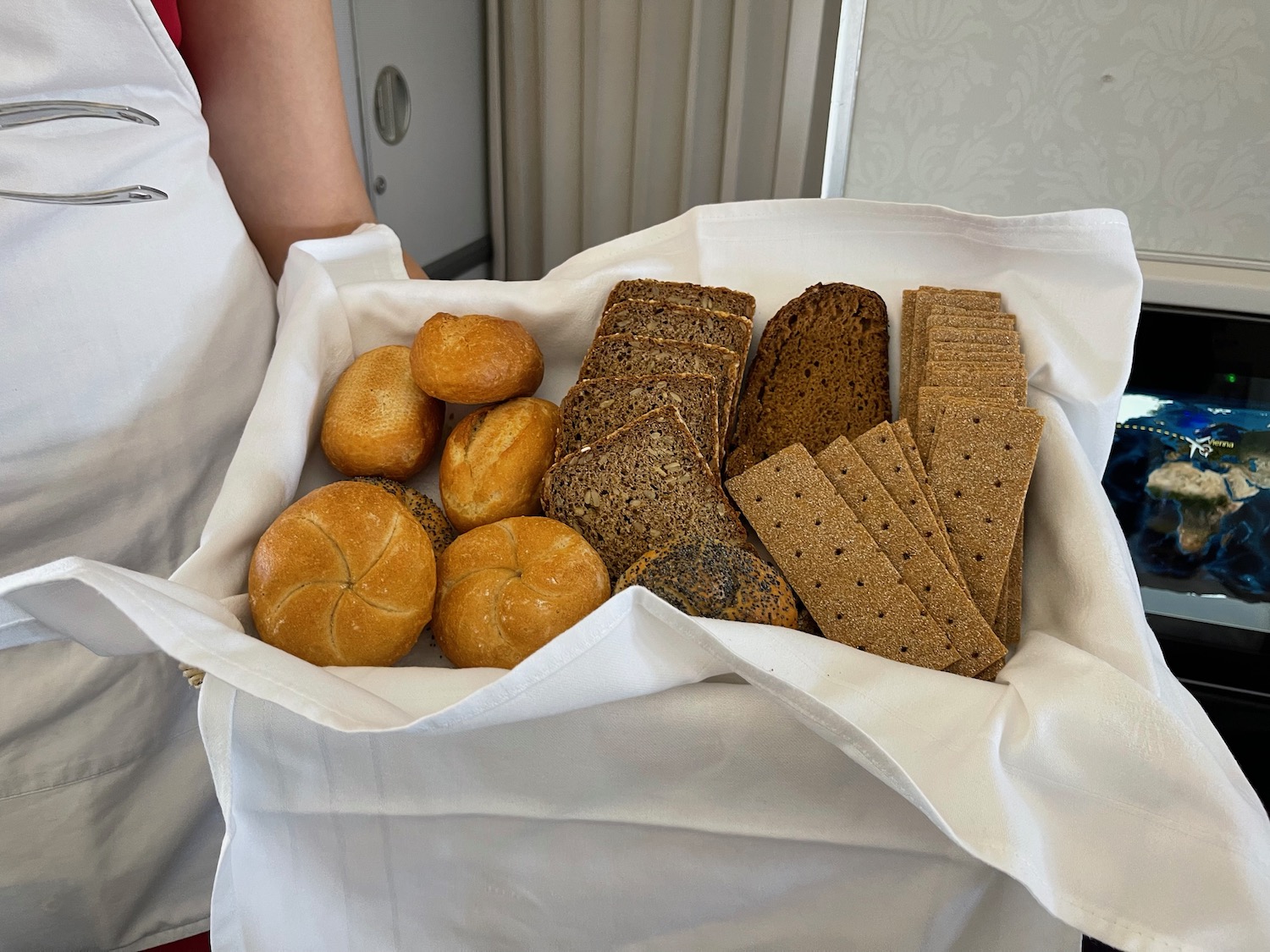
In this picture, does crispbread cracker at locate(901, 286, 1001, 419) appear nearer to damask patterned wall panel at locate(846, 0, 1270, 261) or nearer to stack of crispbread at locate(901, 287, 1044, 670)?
stack of crispbread at locate(901, 287, 1044, 670)

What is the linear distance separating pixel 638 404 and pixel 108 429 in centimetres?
39

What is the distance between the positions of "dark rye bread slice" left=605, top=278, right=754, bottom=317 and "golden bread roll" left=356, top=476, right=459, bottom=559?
0.80ft

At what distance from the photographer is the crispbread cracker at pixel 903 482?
0.57 meters

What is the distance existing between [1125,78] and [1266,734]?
3.26 feet

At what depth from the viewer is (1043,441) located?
600mm

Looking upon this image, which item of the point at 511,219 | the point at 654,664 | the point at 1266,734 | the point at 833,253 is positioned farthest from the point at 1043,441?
the point at 511,219

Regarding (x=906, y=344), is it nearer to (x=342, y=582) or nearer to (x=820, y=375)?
(x=820, y=375)

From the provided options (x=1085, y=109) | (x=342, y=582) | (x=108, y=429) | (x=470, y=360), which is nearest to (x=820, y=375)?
(x=470, y=360)

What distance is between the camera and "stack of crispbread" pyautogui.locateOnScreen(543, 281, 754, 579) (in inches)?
24.0

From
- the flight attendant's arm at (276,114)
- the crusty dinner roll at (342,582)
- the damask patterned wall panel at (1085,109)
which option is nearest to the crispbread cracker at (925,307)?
the crusty dinner roll at (342,582)

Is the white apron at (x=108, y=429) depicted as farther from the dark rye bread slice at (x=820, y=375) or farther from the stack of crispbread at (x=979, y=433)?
the stack of crispbread at (x=979, y=433)

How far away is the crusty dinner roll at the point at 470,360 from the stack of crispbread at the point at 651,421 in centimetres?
6

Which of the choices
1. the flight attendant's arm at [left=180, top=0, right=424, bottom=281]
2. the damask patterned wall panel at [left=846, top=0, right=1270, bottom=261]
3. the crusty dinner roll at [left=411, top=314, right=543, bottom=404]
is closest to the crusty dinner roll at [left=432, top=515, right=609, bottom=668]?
the crusty dinner roll at [left=411, top=314, right=543, bottom=404]

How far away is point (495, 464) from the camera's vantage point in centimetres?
61
